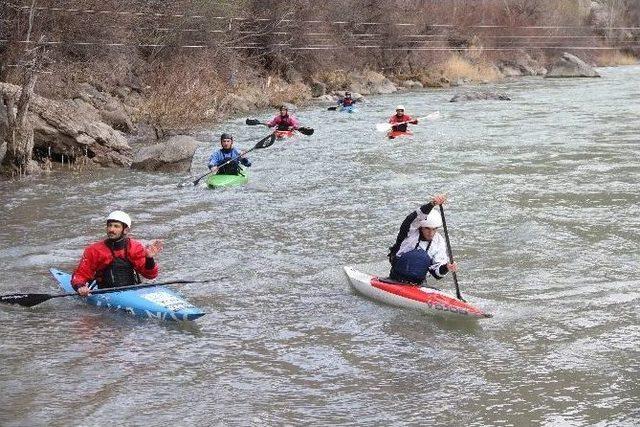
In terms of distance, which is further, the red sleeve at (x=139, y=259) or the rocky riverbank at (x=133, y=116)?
the rocky riverbank at (x=133, y=116)

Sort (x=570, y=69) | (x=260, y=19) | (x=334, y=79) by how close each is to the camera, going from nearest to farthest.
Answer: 1. (x=260, y=19)
2. (x=334, y=79)
3. (x=570, y=69)

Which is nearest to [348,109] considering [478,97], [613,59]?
[478,97]

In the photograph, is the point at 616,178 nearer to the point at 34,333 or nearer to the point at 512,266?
the point at 512,266

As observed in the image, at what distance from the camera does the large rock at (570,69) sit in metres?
40.4

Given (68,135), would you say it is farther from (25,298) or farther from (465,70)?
(465,70)

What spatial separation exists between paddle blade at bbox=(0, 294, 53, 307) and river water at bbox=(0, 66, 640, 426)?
139mm

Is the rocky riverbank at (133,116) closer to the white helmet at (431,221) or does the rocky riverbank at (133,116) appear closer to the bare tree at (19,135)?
the bare tree at (19,135)

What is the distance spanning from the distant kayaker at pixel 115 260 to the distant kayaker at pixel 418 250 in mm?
2180

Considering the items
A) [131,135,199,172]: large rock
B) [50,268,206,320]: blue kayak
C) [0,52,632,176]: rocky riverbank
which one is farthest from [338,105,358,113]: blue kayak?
[50,268,206,320]: blue kayak

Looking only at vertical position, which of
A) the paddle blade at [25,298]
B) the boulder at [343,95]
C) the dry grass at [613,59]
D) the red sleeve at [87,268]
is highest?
the dry grass at [613,59]

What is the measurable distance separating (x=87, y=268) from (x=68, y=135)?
28.3 ft

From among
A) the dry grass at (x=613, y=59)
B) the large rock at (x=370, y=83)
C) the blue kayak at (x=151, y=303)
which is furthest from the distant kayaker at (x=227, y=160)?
the dry grass at (x=613, y=59)

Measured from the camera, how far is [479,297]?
8688mm

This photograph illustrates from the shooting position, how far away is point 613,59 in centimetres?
5181
